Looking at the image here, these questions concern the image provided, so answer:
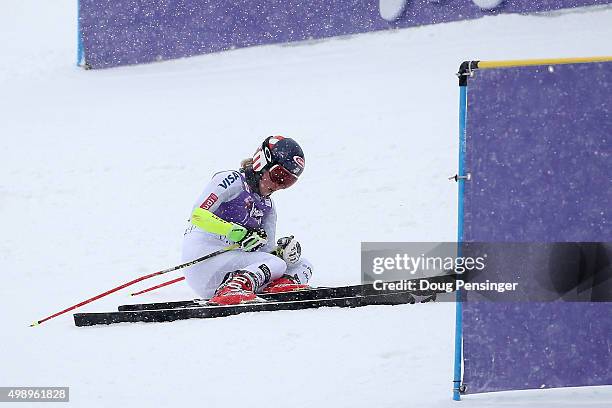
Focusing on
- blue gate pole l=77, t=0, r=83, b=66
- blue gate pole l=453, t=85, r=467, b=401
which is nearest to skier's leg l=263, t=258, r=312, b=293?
blue gate pole l=453, t=85, r=467, b=401

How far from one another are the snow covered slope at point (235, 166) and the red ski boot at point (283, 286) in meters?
0.64

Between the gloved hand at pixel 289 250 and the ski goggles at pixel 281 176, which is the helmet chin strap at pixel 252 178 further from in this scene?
the gloved hand at pixel 289 250

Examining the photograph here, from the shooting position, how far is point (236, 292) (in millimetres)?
7539

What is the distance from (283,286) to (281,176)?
90cm

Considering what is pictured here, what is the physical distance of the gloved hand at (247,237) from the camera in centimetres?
784

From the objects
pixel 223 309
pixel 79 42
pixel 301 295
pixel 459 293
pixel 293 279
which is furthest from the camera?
pixel 79 42

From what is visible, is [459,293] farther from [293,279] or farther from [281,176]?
[293,279]

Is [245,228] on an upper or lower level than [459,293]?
upper

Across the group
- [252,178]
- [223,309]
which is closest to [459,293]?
[223,309]

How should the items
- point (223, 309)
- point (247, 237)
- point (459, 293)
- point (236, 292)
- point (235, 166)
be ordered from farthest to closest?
point (235, 166)
point (247, 237)
point (236, 292)
point (223, 309)
point (459, 293)

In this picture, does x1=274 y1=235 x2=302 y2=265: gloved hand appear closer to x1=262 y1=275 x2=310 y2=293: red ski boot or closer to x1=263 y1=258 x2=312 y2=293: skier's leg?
x1=263 y1=258 x2=312 y2=293: skier's leg

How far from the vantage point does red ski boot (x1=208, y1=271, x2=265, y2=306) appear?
24.5 ft

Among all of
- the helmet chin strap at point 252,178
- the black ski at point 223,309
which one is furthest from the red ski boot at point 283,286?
the helmet chin strap at point 252,178

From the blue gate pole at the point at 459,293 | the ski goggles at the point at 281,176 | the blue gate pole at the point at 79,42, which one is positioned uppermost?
the blue gate pole at the point at 79,42
